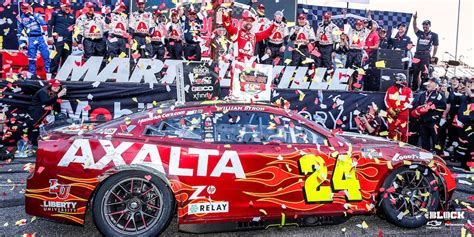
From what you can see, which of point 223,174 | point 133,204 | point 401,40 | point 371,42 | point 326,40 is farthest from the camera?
point 401,40

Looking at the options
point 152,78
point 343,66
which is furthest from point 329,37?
point 152,78

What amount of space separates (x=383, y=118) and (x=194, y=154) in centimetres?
734

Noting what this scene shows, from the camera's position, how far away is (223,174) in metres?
4.73

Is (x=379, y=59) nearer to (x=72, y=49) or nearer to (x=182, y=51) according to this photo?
(x=182, y=51)

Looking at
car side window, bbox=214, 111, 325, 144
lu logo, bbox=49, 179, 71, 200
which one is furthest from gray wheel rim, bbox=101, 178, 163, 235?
car side window, bbox=214, 111, 325, 144

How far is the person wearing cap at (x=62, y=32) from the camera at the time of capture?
11039mm

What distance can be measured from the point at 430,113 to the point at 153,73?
19.9 ft

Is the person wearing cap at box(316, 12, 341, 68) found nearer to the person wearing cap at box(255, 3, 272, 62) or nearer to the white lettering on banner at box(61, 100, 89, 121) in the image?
the person wearing cap at box(255, 3, 272, 62)

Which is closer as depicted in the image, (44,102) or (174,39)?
(44,102)

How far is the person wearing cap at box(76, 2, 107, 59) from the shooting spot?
437 inches

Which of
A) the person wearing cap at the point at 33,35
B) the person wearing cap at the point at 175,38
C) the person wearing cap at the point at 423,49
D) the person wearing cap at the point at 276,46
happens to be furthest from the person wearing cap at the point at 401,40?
the person wearing cap at the point at 33,35

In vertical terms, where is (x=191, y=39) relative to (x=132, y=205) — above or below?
above

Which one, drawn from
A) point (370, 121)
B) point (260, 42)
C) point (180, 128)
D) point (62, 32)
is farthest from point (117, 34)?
point (180, 128)

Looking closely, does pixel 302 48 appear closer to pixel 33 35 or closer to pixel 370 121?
pixel 370 121
